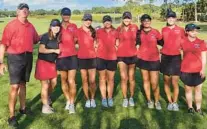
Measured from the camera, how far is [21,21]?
722 centimetres

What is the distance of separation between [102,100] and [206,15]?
6919 cm

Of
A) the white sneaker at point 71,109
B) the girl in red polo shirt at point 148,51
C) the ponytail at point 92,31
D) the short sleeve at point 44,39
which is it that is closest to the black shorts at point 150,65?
the girl in red polo shirt at point 148,51

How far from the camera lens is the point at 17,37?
7203 millimetres

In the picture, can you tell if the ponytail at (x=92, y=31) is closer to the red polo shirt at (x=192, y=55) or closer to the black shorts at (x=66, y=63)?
the black shorts at (x=66, y=63)

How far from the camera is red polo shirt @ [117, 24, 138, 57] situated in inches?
324

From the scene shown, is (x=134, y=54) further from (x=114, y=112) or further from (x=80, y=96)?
(x=80, y=96)

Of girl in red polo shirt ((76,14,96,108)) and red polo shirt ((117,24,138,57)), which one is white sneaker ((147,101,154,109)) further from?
girl in red polo shirt ((76,14,96,108))

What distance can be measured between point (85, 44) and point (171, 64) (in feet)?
6.74

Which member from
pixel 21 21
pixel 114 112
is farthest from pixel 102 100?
pixel 21 21

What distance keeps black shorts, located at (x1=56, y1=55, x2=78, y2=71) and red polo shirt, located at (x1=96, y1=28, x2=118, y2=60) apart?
2.28ft

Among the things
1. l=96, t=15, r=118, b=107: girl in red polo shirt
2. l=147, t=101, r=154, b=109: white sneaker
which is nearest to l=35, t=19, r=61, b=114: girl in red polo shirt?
l=96, t=15, r=118, b=107: girl in red polo shirt

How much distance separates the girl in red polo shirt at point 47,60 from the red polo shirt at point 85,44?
570 millimetres

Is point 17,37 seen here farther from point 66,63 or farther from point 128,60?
point 128,60

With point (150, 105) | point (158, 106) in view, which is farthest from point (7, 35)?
point (158, 106)
